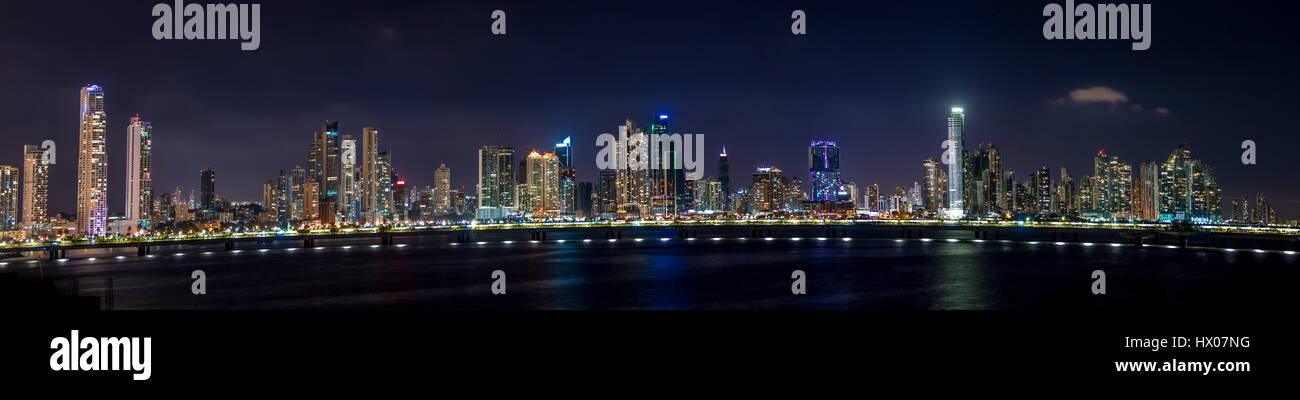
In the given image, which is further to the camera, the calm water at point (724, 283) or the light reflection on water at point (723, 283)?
the light reflection on water at point (723, 283)

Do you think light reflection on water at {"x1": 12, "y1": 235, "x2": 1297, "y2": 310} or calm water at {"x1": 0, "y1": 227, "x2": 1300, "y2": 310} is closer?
calm water at {"x1": 0, "y1": 227, "x2": 1300, "y2": 310}
